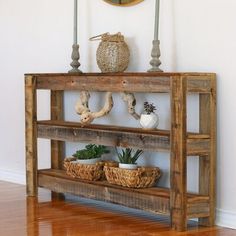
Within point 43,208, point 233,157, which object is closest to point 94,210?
point 43,208

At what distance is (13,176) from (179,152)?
2.23 metres

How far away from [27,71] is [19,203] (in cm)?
127

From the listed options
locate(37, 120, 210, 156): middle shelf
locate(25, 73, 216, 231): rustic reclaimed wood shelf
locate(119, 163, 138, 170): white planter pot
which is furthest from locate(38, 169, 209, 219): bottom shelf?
locate(37, 120, 210, 156): middle shelf

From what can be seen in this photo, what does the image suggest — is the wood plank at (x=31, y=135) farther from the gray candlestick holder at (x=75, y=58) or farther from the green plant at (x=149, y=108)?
the green plant at (x=149, y=108)

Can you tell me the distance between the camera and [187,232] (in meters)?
3.71

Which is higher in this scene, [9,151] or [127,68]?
[127,68]

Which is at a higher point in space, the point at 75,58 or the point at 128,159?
the point at 75,58

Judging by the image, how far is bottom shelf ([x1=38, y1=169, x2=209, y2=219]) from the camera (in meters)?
3.80

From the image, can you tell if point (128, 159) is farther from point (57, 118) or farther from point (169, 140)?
point (57, 118)

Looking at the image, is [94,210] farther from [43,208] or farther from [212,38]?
[212,38]

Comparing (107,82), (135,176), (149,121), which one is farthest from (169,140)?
(107,82)

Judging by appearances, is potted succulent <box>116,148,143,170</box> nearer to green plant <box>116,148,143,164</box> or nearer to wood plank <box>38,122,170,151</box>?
green plant <box>116,148,143,164</box>

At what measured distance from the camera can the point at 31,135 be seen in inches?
190

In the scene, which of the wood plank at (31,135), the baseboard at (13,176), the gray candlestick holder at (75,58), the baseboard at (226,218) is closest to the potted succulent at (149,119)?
the baseboard at (226,218)
